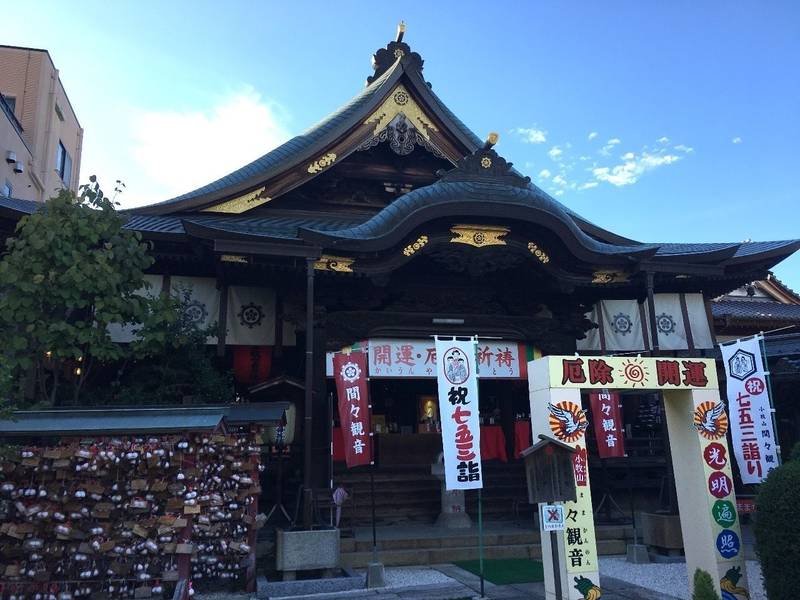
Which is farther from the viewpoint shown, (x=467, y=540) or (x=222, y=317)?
(x=222, y=317)

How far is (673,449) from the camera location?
852 centimetres

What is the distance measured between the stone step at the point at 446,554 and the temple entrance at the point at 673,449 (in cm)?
321

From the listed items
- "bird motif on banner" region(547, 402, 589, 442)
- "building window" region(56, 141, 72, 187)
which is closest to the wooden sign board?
"bird motif on banner" region(547, 402, 589, 442)

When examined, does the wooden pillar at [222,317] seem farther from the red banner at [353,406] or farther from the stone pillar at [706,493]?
the stone pillar at [706,493]

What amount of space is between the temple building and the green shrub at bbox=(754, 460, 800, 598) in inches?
158

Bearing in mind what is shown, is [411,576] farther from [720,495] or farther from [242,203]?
[242,203]

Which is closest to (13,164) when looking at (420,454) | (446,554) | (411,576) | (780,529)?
(420,454)

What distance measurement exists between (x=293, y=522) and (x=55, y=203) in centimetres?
679

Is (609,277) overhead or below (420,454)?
overhead

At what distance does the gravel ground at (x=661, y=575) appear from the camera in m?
8.57

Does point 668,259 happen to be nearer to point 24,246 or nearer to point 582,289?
point 582,289

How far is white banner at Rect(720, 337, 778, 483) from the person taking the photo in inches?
377

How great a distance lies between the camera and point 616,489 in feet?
45.0

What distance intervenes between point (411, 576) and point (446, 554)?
49.2 inches
